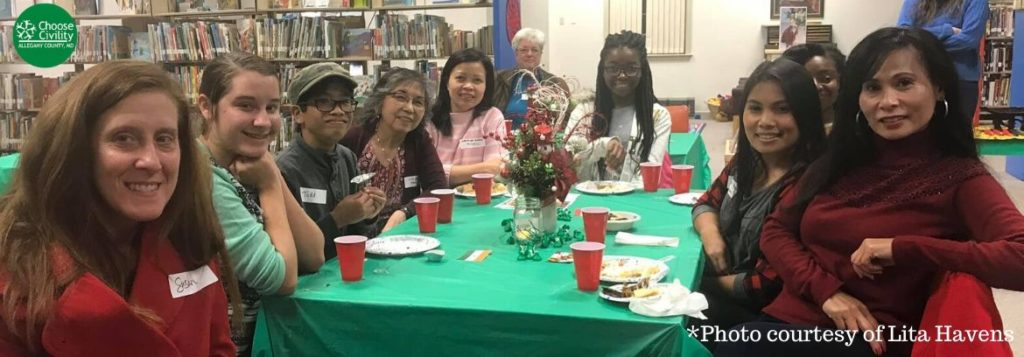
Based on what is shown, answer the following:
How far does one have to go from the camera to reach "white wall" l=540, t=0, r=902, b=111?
432 inches

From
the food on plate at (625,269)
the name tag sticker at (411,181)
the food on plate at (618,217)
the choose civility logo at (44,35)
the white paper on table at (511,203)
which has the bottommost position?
the food on plate at (625,269)

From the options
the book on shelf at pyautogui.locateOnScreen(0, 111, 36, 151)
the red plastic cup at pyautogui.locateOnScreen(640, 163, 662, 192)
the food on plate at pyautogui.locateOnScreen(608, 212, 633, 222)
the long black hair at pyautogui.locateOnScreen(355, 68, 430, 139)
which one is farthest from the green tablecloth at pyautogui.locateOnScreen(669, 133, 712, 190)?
the book on shelf at pyautogui.locateOnScreen(0, 111, 36, 151)

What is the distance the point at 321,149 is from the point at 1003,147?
15.4ft

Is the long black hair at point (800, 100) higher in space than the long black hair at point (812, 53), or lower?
lower

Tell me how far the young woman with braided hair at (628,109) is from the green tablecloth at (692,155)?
29.3 inches

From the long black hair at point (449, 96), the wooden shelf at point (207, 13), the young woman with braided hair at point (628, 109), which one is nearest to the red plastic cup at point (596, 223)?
the young woman with braided hair at point (628, 109)

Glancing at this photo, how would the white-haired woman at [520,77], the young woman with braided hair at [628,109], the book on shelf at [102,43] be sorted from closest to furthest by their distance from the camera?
the young woman with braided hair at [628,109] → the white-haired woman at [520,77] → the book on shelf at [102,43]

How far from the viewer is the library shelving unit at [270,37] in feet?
18.9

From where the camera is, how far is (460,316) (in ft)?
5.43

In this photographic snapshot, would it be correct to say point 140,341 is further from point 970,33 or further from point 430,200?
point 970,33

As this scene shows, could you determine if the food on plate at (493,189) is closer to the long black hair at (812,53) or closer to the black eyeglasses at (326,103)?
the black eyeglasses at (326,103)

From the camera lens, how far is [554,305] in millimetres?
1646

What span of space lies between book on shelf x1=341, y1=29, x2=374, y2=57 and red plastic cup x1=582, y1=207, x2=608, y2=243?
3.96m

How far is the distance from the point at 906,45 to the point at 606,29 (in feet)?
33.3
